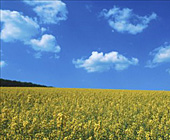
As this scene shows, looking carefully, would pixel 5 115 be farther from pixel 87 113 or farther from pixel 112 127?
pixel 112 127

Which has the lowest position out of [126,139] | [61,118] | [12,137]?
[12,137]

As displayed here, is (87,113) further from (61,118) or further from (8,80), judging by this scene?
(8,80)

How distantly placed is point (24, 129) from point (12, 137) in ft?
1.85

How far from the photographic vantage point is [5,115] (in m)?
10.7

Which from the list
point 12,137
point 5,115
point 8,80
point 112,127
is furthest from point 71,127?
point 8,80

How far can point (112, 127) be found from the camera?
8.24m

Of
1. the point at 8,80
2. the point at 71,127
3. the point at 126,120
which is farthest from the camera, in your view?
the point at 8,80

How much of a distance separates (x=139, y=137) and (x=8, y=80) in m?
48.6

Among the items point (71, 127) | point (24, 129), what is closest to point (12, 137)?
point (24, 129)

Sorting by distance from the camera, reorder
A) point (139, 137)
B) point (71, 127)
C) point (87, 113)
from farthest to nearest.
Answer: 1. point (87, 113)
2. point (71, 127)
3. point (139, 137)

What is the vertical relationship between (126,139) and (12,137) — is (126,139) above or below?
above

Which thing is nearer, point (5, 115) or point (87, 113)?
point (5, 115)

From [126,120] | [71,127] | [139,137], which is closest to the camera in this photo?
[139,137]

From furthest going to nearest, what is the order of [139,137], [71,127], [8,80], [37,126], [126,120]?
[8,80], [126,120], [37,126], [71,127], [139,137]
